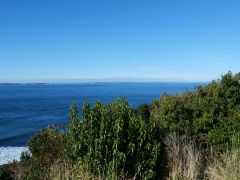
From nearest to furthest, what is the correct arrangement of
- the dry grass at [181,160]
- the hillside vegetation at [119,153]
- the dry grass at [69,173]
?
the dry grass at [69,173] < the hillside vegetation at [119,153] < the dry grass at [181,160]

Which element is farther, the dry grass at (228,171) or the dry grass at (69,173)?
the dry grass at (69,173)

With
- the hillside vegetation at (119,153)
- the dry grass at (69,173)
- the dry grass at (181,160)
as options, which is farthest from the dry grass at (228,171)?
the dry grass at (69,173)

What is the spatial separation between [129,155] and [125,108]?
1200 mm

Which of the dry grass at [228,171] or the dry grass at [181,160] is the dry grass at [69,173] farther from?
the dry grass at [228,171]

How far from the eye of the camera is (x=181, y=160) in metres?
9.10

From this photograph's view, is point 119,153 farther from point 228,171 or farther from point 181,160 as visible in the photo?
point 228,171

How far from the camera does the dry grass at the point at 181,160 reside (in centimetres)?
870

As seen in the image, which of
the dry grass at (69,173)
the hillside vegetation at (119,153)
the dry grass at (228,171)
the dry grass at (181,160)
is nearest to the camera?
the dry grass at (228,171)

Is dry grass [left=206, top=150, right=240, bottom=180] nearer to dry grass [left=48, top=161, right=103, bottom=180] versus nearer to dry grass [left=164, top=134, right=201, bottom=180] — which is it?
dry grass [left=164, top=134, right=201, bottom=180]

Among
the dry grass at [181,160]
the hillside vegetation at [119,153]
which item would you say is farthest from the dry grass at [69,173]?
the dry grass at [181,160]

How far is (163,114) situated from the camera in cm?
1297

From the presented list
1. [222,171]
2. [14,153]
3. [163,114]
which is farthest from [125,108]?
[14,153]

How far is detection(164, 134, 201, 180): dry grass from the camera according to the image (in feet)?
28.6

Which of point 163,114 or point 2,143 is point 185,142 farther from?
point 2,143
